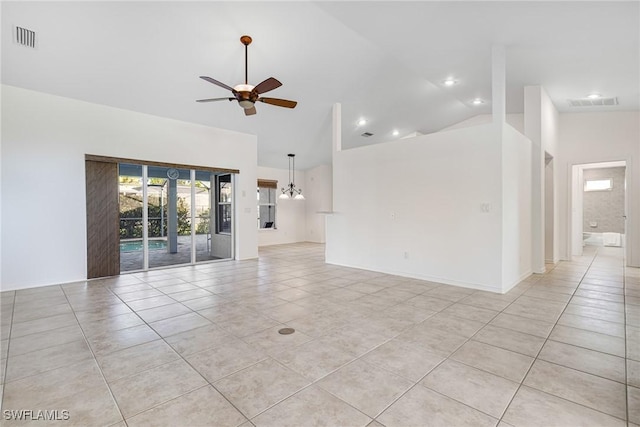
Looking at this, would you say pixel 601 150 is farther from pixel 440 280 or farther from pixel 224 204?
pixel 224 204

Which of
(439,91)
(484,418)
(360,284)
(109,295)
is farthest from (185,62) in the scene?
(484,418)

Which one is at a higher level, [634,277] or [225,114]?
[225,114]

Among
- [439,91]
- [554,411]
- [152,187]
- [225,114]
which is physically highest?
[439,91]

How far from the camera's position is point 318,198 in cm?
1097

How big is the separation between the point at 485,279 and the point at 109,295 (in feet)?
18.1

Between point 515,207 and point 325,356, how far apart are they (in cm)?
401

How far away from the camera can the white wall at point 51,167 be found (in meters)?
4.52

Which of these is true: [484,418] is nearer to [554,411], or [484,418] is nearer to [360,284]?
[554,411]

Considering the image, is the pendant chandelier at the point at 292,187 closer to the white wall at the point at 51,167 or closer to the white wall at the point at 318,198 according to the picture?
the white wall at the point at 318,198

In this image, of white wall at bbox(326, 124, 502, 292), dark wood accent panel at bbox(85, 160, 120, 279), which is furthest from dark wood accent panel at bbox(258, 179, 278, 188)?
dark wood accent panel at bbox(85, 160, 120, 279)

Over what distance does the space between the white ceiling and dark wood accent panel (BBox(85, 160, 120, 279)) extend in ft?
4.16

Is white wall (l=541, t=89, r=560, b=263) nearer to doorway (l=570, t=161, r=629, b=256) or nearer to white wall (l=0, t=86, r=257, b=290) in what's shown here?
Result: doorway (l=570, t=161, r=629, b=256)

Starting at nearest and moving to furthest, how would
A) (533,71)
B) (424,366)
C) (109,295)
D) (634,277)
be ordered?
(424,366)
(109,295)
(533,71)
(634,277)

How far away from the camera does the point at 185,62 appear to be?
4.64 m
